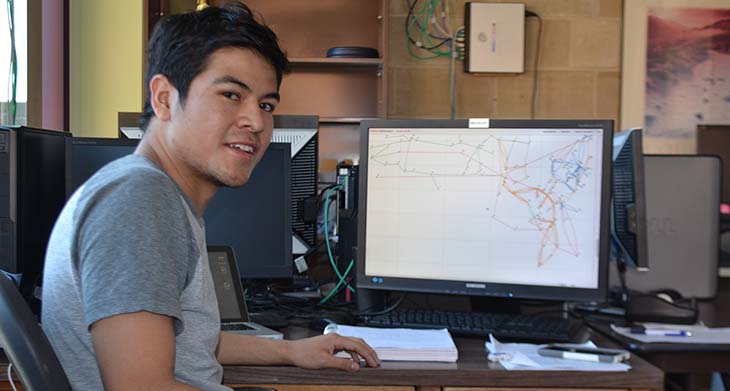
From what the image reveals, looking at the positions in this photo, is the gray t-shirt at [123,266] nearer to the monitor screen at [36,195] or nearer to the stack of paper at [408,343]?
the stack of paper at [408,343]

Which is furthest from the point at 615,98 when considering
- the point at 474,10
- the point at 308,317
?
the point at 308,317

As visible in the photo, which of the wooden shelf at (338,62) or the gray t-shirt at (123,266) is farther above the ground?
the wooden shelf at (338,62)

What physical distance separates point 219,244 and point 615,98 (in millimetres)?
3024

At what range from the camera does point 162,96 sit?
1119mm

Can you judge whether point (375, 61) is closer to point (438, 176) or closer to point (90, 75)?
point (90, 75)

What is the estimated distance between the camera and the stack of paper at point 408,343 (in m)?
1.34

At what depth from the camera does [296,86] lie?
4.10m

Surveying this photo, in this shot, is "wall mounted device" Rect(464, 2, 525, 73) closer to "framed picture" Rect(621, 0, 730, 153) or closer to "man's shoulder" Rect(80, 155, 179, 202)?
"framed picture" Rect(621, 0, 730, 153)

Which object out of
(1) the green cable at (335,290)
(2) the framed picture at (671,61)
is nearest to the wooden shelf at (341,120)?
(2) the framed picture at (671,61)

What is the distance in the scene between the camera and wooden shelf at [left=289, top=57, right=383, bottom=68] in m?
3.73

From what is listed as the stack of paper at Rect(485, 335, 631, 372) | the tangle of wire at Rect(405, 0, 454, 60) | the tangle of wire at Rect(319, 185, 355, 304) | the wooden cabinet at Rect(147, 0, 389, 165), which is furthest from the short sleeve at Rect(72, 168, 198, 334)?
the tangle of wire at Rect(405, 0, 454, 60)

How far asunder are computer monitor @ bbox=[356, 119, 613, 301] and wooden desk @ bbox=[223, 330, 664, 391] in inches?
12.8

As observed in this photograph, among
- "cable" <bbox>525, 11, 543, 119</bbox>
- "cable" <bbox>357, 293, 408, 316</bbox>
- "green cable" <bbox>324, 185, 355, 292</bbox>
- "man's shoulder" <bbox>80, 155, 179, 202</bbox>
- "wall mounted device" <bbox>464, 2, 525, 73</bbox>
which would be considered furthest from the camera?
"cable" <bbox>525, 11, 543, 119</bbox>

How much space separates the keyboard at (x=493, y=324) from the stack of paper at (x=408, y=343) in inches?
2.3
